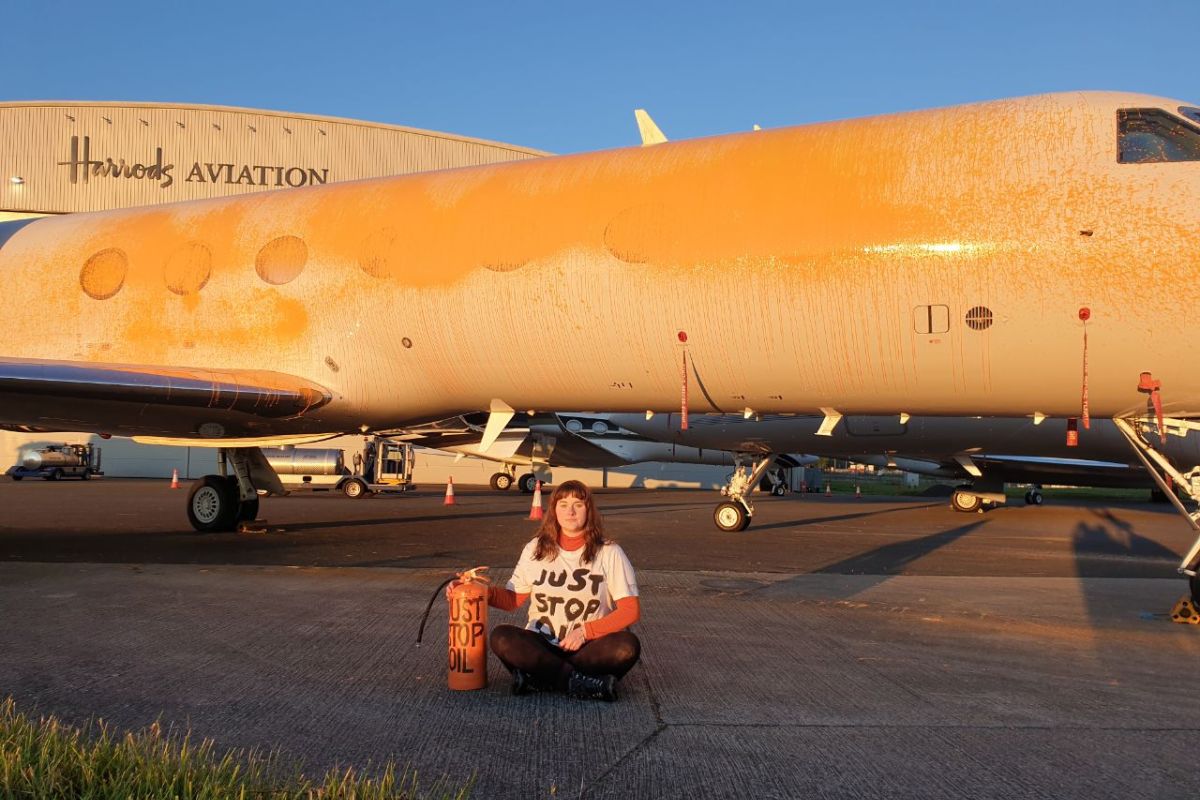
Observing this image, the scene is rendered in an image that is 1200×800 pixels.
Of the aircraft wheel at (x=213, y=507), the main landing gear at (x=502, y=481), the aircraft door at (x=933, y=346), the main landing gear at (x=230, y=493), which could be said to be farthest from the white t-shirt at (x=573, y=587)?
the main landing gear at (x=502, y=481)

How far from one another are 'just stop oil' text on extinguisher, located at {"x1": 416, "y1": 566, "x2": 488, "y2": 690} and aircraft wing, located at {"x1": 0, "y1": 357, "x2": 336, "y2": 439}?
682 cm

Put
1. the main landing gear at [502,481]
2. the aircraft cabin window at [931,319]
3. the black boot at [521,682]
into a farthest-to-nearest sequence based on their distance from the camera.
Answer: the main landing gear at [502,481] < the aircraft cabin window at [931,319] < the black boot at [521,682]

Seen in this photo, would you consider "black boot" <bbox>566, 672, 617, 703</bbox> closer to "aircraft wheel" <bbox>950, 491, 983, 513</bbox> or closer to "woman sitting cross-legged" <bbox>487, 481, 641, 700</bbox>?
"woman sitting cross-legged" <bbox>487, 481, 641, 700</bbox>

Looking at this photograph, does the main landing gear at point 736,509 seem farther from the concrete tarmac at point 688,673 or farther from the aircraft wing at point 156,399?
the aircraft wing at point 156,399

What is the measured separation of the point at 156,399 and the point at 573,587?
7.48 m

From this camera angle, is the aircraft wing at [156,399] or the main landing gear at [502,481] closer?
the aircraft wing at [156,399]

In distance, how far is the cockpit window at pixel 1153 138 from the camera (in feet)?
26.5

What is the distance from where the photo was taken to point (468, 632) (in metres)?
5.35

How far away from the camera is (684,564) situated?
40.2 ft

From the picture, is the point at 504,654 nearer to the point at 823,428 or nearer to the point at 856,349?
the point at 856,349

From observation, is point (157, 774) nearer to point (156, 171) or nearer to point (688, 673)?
point (688, 673)

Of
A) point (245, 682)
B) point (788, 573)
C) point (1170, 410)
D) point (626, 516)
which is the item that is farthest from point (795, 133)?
point (626, 516)

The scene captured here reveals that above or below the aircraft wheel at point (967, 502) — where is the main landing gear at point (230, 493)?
above

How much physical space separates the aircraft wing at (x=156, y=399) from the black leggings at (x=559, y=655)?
23.5ft
